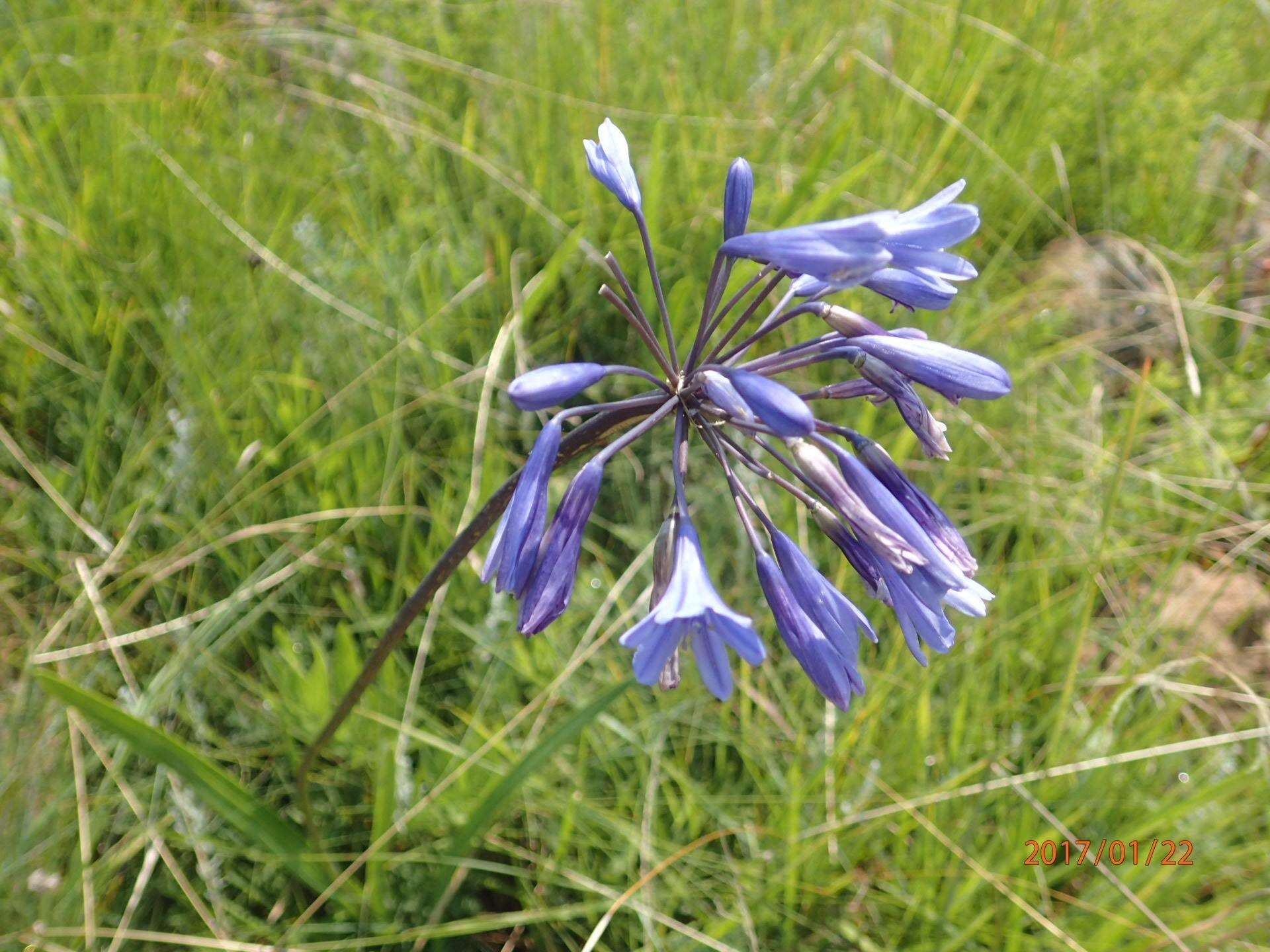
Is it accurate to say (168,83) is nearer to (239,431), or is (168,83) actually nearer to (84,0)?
(84,0)

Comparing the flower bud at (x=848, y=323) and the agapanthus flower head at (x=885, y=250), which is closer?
the agapanthus flower head at (x=885, y=250)

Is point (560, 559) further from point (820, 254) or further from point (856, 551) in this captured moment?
point (820, 254)

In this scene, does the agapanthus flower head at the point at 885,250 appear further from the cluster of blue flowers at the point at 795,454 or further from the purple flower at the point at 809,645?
the purple flower at the point at 809,645

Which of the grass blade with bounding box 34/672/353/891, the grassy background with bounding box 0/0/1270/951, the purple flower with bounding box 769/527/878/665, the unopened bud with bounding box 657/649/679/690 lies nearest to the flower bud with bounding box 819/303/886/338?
the purple flower with bounding box 769/527/878/665
